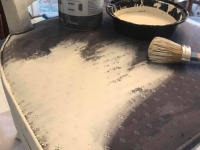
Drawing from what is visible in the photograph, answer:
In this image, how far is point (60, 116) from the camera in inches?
15.0

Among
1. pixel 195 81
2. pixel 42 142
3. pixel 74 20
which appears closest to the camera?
pixel 42 142

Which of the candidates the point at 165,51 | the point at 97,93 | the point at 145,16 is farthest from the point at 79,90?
the point at 145,16

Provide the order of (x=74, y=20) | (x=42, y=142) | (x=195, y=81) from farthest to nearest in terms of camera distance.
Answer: (x=74, y=20) < (x=195, y=81) < (x=42, y=142)

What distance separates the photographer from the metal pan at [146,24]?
1.74ft

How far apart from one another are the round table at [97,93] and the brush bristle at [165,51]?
0.05 ft

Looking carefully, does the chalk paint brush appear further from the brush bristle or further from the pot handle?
the pot handle

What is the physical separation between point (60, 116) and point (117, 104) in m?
0.09

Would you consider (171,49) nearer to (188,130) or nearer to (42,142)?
(188,130)

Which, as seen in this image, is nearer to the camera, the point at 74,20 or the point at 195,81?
the point at 195,81

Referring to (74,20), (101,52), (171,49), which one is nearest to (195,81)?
(171,49)

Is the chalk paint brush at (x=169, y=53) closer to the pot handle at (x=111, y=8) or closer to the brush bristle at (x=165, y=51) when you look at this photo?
the brush bristle at (x=165, y=51)

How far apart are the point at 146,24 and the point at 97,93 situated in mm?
225

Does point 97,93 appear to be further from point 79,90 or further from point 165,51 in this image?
point 165,51

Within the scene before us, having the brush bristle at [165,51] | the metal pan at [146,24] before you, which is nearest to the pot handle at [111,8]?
the metal pan at [146,24]
